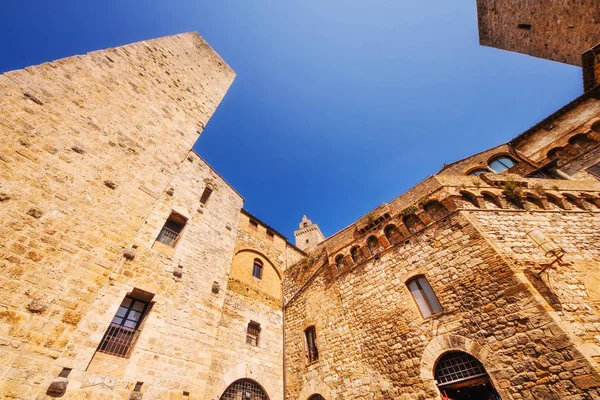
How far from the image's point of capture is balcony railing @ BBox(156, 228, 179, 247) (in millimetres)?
9003

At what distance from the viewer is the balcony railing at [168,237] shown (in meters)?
9.00

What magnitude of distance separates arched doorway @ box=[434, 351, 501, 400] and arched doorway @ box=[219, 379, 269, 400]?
590 cm

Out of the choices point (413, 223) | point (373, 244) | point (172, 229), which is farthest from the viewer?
point (373, 244)

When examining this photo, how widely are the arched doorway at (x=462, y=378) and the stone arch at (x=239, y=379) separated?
5.75 meters

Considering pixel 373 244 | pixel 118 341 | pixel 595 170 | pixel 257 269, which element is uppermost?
pixel 595 170

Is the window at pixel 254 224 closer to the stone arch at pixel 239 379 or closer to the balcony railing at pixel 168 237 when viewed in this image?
the balcony railing at pixel 168 237

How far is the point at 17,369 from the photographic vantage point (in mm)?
2168

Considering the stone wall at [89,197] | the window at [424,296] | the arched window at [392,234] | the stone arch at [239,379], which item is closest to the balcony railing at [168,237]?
the stone wall at [89,197]

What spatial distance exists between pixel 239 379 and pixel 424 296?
21.8 ft

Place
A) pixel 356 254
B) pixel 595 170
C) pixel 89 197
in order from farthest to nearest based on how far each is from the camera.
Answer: pixel 595 170, pixel 356 254, pixel 89 197

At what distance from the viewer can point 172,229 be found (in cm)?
963

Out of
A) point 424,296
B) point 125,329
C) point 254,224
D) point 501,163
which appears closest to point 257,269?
point 254,224

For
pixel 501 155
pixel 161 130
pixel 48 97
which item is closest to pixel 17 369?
pixel 48 97

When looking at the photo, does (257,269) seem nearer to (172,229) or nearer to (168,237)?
(172,229)
